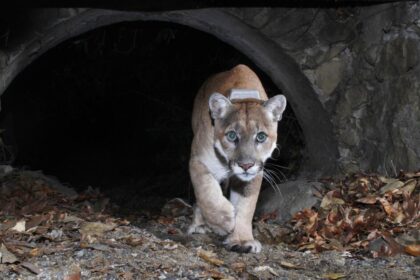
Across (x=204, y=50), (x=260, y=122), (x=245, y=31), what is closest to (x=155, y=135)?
(x=204, y=50)

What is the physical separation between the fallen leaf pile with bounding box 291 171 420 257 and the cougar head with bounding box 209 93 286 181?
878mm

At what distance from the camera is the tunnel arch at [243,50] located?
7.98 metres

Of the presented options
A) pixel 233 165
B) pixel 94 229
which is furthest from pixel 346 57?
pixel 94 229

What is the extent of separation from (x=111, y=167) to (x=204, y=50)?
372 cm

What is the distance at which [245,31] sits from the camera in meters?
8.38

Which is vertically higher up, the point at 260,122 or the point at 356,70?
the point at 356,70

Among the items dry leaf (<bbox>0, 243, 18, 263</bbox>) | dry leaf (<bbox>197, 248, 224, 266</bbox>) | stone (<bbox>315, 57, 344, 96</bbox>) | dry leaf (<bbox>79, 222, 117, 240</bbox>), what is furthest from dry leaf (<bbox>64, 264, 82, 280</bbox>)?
stone (<bbox>315, 57, 344, 96</bbox>)

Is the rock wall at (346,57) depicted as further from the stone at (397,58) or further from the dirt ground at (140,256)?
the dirt ground at (140,256)

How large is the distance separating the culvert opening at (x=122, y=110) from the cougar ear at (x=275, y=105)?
3.20m

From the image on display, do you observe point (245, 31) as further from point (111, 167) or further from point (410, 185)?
point (111, 167)

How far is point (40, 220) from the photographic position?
220 inches

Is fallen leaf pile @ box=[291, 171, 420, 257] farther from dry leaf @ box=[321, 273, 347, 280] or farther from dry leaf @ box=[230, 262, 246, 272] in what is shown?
dry leaf @ box=[230, 262, 246, 272]

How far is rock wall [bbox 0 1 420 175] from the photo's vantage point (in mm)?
7441

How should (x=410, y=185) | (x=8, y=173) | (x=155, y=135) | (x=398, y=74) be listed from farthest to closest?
(x=155, y=135) → (x=8, y=173) → (x=398, y=74) → (x=410, y=185)
